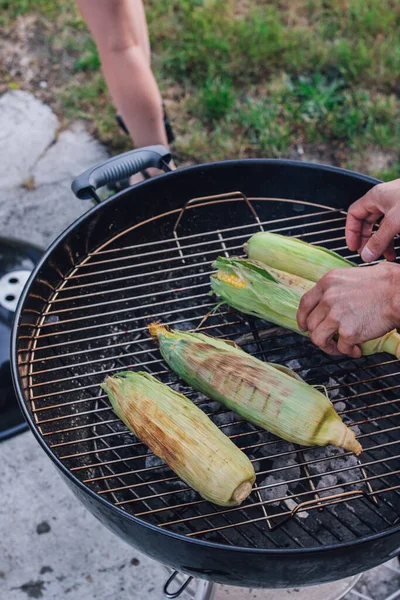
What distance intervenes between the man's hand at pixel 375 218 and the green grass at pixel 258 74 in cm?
183

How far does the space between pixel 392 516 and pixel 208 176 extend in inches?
55.2

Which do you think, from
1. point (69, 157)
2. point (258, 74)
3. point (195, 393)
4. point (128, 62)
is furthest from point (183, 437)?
point (258, 74)

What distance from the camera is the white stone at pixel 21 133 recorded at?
4.05m

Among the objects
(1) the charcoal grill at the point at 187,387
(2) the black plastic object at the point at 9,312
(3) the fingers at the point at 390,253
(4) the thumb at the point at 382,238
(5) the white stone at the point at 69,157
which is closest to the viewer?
(1) the charcoal grill at the point at 187,387

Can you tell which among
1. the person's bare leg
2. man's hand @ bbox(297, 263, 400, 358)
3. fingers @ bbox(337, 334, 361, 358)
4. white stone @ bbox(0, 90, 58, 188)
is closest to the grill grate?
fingers @ bbox(337, 334, 361, 358)

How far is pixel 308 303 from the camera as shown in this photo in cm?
196

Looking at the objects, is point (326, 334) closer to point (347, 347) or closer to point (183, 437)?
point (347, 347)

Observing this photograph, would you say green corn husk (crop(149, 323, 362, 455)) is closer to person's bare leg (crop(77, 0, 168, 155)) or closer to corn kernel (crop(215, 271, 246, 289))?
corn kernel (crop(215, 271, 246, 289))

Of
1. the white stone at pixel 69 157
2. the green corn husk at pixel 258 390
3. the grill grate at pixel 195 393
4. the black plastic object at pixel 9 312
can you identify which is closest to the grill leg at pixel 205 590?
the grill grate at pixel 195 393

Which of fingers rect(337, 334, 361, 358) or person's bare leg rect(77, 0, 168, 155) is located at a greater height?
person's bare leg rect(77, 0, 168, 155)

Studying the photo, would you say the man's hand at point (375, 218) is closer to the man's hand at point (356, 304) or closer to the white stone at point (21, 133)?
the man's hand at point (356, 304)

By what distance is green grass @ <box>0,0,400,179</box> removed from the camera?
4.17 meters

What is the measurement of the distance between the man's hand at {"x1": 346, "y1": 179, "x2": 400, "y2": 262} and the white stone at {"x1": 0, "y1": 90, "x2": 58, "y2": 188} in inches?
96.3

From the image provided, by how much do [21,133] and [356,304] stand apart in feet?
10.2
